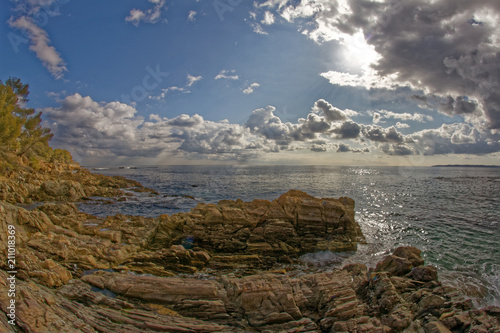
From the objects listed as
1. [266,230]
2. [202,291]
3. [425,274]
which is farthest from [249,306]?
[266,230]

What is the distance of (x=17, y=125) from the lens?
44.3m

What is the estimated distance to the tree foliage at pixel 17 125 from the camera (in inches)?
1644

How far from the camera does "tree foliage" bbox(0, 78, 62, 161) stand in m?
41.8

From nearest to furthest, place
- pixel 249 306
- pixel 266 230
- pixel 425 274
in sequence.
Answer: pixel 249 306, pixel 425 274, pixel 266 230

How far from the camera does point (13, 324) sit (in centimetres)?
656

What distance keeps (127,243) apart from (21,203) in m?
22.5

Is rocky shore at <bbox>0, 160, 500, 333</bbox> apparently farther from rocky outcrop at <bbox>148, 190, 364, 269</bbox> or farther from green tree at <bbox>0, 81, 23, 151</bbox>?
green tree at <bbox>0, 81, 23, 151</bbox>

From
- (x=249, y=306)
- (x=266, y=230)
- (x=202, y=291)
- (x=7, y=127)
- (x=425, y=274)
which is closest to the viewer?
(x=249, y=306)

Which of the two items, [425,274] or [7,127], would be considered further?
[7,127]

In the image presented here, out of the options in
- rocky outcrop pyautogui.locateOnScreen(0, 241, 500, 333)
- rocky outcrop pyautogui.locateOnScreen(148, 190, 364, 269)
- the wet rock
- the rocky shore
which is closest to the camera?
rocky outcrop pyautogui.locateOnScreen(0, 241, 500, 333)

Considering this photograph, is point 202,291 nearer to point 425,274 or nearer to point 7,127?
point 425,274

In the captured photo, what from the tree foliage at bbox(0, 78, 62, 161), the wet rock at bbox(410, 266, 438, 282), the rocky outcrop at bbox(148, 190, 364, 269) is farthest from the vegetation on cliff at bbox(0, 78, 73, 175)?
the wet rock at bbox(410, 266, 438, 282)

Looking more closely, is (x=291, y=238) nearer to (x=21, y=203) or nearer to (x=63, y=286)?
(x=63, y=286)

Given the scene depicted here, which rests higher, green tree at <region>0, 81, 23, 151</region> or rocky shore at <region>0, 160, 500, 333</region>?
green tree at <region>0, 81, 23, 151</region>
